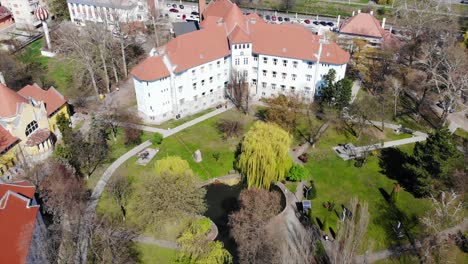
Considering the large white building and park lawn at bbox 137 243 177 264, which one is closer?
park lawn at bbox 137 243 177 264

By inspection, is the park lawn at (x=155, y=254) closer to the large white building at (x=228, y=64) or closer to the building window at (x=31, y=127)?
the building window at (x=31, y=127)

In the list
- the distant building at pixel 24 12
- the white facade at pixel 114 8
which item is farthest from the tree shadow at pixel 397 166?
the distant building at pixel 24 12

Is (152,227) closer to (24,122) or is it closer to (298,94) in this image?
(24,122)

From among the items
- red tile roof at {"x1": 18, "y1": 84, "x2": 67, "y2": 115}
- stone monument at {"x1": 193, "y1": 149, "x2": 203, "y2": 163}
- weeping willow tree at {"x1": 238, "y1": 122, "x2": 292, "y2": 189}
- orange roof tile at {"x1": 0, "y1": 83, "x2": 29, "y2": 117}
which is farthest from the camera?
red tile roof at {"x1": 18, "y1": 84, "x2": 67, "y2": 115}

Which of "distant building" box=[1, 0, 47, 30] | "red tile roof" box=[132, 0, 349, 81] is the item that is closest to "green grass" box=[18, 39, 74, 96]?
"distant building" box=[1, 0, 47, 30]

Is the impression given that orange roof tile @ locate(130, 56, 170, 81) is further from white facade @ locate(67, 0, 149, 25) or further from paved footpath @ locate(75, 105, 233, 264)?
white facade @ locate(67, 0, 149, 25)

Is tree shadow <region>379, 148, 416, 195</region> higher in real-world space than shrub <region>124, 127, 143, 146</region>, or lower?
lower

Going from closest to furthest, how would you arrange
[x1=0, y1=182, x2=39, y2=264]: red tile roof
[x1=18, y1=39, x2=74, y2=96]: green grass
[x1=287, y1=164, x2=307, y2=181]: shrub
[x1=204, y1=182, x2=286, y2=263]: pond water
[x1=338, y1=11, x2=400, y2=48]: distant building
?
[x1=0, y1=182, x2=39, y2=264]: red tile roof
[x1=204, y1=182, x2=286, y2=263]: pond water
[x1=287, y1=164, x2=307, y2=181]: shrub
[x1=18, y1=39, x2=74, y2=96]: green grass
[x1=338, y1=11, x2=400, y2=48]: distant building
